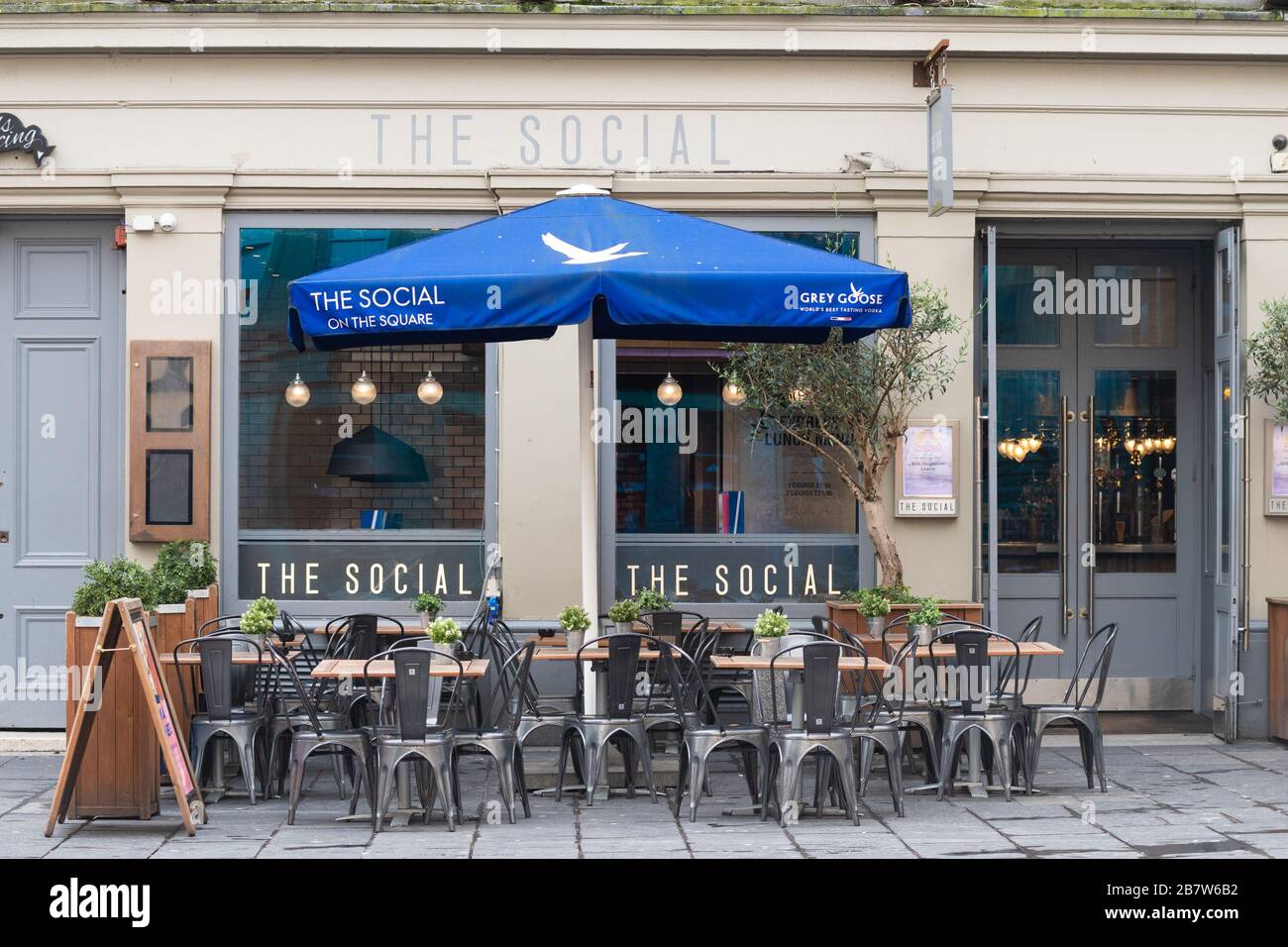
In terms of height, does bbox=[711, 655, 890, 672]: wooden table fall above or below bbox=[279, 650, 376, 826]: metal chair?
above

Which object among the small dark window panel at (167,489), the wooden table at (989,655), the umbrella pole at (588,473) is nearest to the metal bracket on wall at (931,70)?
the umbrella pole at (588,473)

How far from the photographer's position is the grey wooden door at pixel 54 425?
10.6m

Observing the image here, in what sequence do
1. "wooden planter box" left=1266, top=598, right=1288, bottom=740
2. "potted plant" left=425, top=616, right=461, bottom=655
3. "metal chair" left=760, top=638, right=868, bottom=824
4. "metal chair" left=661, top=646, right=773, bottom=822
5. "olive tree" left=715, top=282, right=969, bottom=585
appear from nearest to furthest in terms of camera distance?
1. "metal chair" left=760, top=638, right=868, bottom=824
2. "metal chair" left=661, top=646, right=773, bottom=822
3. "potted plant" left=425, top=616, right=461, bottom=655
4. "olive tree" left=715, top=282, right=969, bottom=585
5. "wooden planter box" left=1266, top=598, right=1288, bottom=740

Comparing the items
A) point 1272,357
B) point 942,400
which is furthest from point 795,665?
point 1272,357

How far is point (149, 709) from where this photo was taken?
758cm

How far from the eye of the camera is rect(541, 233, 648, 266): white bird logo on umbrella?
7.74 meters

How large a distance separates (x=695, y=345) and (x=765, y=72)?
1978 mm

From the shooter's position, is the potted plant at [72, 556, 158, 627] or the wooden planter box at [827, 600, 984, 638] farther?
the wooden planter box at [827, 600, 984, 638]

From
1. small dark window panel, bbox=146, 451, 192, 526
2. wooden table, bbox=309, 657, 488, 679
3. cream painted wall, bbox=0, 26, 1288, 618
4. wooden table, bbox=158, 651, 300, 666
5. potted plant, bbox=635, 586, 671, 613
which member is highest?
cream painted wall, bbox=0, 26, 1288, 618

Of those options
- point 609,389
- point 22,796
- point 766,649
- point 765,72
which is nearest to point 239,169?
point 609,389

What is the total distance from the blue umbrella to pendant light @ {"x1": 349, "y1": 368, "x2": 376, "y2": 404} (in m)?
2.33

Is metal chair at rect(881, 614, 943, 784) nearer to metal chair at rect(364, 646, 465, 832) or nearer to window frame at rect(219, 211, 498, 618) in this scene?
metal chair at rect(364, 646, 465, 832)

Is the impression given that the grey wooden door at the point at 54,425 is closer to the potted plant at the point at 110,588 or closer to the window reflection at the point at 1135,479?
the potted plant at the point at 110,588
